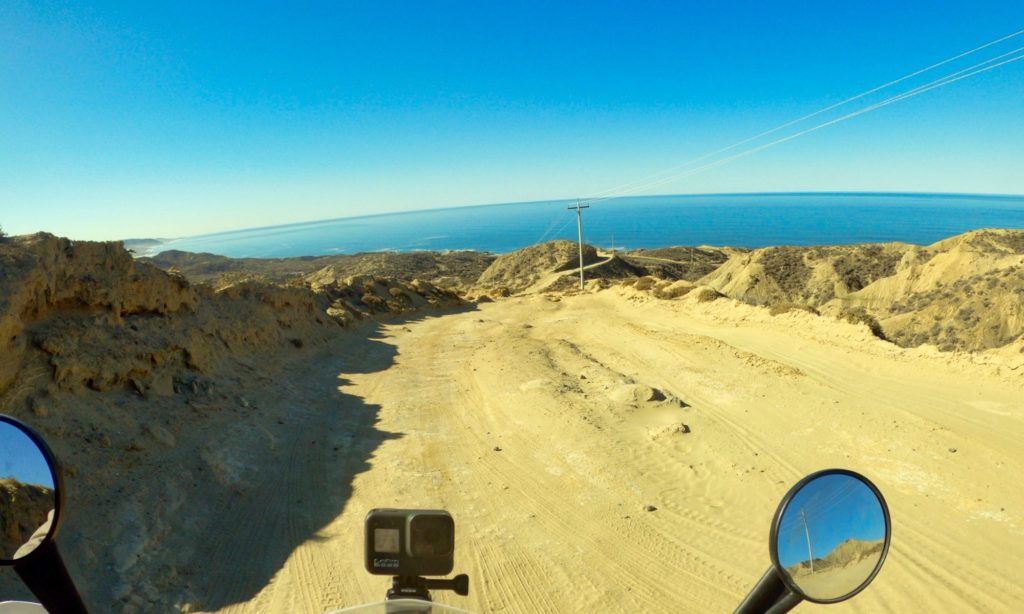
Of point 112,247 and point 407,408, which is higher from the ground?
point 112,247

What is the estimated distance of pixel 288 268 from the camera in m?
98.8

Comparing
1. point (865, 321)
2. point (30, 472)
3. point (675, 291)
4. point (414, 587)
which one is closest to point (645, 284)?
point (675, 291)

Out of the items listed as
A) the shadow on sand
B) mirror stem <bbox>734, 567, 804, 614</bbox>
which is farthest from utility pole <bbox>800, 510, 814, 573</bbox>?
the shadow on sand

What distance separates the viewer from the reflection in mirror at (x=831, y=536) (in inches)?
78.3

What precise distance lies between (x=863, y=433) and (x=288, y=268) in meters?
103

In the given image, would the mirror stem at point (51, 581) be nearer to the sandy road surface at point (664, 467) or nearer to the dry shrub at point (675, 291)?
the sandy road surface at point (664, 467)

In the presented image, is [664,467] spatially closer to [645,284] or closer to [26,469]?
[26,469]

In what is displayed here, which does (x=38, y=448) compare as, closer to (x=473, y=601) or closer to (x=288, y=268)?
(x=473, y=601)

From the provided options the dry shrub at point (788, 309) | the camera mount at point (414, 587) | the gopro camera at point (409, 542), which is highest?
the gopro camera at point (409, 542)

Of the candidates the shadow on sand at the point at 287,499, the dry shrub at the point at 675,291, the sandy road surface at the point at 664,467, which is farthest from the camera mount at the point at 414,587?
the dry shrub at the point at 675,291

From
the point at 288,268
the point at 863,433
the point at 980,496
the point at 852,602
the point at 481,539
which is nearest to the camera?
the point at 852,602

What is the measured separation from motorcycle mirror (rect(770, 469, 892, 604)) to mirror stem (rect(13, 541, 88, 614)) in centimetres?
247

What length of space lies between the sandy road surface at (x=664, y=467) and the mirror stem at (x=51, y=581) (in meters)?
3.96

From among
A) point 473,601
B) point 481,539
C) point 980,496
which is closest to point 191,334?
point 481,539
